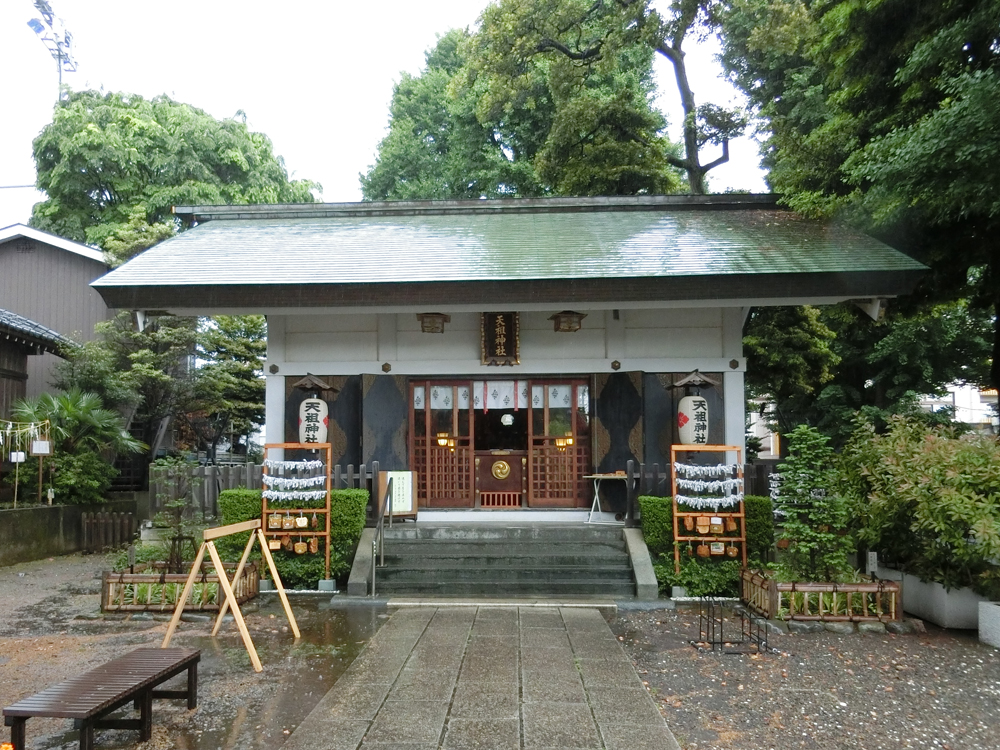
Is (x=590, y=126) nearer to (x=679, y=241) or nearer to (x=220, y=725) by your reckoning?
(x=679, y=241)

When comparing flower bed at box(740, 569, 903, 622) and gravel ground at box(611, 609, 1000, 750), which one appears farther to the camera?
flower bed at box(740, 569, 903, 622)

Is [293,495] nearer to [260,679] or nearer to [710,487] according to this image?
[260,679]

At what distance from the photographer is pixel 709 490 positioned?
34.1ft

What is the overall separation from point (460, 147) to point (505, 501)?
18.6m

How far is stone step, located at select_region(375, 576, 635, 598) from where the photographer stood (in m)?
10.1

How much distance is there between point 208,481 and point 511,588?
5.49 meters

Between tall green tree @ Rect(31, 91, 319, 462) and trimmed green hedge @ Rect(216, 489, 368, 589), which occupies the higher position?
tall green tree @ Rect(31, 91, 319, 462)

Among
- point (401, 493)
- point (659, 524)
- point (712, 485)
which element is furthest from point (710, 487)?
point (401, 493)

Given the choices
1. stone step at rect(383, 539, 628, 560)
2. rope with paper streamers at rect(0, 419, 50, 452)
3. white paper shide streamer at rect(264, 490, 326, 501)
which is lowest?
stone step at rect(383, 539, 628, 560)

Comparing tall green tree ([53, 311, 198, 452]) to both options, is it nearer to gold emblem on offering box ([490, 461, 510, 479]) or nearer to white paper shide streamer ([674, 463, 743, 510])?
gold emblem on offering box ([490, 461, 510, 479])

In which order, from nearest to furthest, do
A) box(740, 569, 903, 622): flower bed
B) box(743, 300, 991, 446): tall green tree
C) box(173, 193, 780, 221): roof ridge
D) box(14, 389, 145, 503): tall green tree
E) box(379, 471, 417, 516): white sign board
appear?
1. box(740, 569, 903, 622): flower bed
2. box(379, 471, 417, 516): white sign board
3. box(173, 193, 780, 221): roof ridge
4. box(14, 389, 145, 503): tall green tree
5. box(743, 300, 991, 446): tall green tree

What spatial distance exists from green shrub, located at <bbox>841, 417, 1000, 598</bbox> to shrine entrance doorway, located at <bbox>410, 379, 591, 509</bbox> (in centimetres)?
455

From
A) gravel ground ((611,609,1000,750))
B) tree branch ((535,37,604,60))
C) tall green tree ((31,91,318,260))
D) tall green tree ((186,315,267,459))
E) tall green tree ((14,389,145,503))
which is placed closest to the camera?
gravel ground ((611,609,1000,750))

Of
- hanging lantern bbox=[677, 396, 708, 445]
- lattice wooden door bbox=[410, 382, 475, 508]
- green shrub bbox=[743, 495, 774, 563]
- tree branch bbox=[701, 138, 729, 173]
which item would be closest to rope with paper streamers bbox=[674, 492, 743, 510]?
green shrub bbox=[743, 495, 774, 563]
